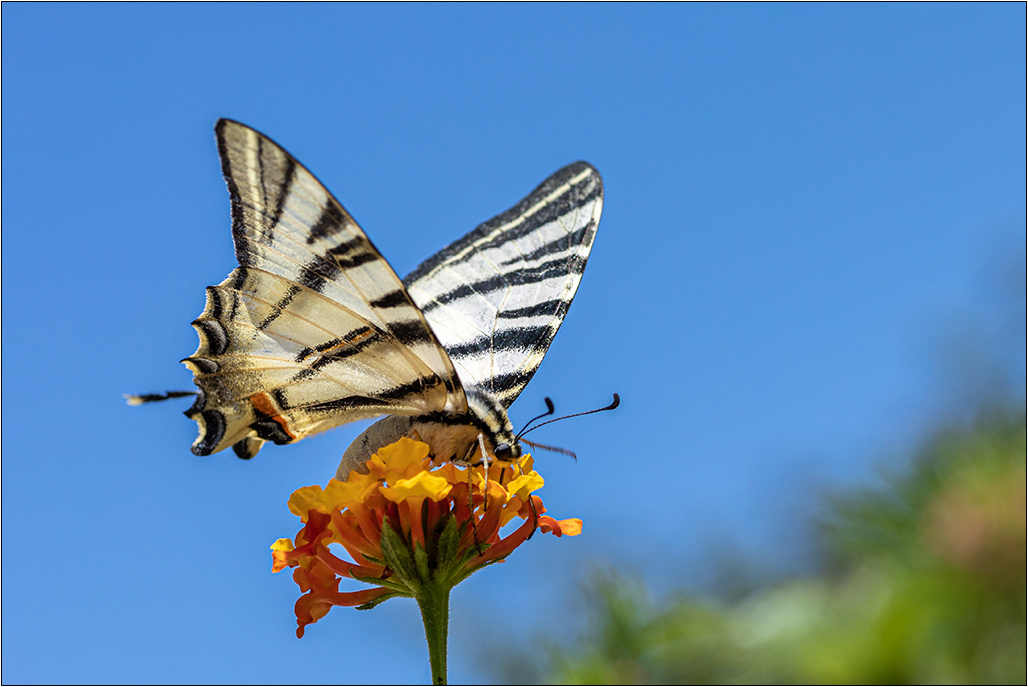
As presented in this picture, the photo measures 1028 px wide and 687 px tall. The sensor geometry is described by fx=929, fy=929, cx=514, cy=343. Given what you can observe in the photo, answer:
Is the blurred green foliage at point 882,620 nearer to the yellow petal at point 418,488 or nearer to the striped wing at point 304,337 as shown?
the striped wing at point 304,337


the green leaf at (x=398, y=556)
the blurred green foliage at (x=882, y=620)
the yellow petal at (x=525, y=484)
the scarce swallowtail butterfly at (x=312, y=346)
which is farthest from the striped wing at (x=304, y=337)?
the blurred green foliage at (x=882, y=620)

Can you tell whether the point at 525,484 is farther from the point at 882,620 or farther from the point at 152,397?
the point at 882,620

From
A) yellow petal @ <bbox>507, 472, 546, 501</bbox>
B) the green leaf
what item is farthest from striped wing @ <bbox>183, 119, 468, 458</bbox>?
the green leaf

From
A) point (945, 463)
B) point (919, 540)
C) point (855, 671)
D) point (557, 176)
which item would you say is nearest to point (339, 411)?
point (557, 176)

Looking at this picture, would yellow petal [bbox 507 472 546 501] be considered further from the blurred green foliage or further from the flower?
the blurred green foliage

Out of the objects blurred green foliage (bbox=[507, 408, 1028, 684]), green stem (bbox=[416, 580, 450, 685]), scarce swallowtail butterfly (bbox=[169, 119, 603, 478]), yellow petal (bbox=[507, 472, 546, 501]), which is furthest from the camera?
blurred green foliage (bbox=[507, 408, 1028, 684])

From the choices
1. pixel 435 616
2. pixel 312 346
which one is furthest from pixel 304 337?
pixel 435 616
